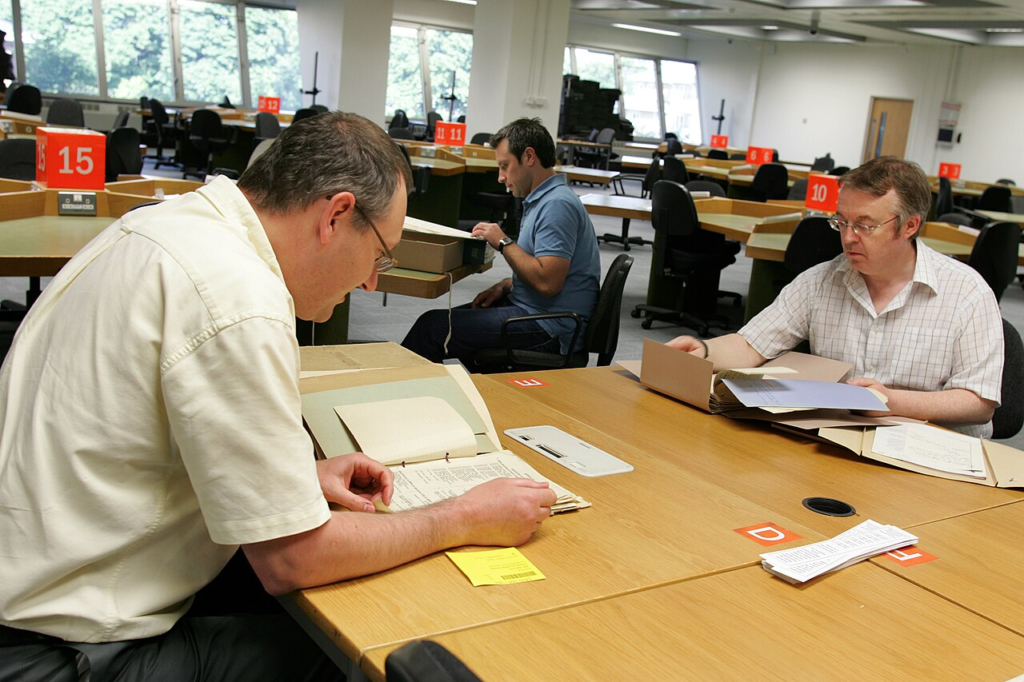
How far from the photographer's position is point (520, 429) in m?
1.88

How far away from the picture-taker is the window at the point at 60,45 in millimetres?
14484

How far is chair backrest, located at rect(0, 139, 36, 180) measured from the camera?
4375mm

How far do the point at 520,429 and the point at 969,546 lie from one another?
836 mm

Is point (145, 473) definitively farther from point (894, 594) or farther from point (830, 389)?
point (830, 389)

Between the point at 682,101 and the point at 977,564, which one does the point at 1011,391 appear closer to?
the point at 977,564

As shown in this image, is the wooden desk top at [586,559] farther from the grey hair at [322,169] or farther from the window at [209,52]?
the window at [209,52]

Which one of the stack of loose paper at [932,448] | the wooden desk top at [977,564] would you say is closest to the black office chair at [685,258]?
the stack of loose paper at [932,448]

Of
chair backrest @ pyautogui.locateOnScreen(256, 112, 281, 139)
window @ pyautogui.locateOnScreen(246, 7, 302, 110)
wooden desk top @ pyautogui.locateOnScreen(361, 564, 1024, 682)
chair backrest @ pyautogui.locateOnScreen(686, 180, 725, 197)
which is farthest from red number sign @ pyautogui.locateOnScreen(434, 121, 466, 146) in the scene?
window @ pyautogui.locateOnScreen(246, 7, 302, 110)

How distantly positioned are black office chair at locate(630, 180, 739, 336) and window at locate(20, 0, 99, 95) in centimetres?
1239

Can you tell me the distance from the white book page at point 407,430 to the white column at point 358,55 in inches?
461

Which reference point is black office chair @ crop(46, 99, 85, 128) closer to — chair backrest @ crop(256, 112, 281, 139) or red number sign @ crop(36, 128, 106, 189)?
chair backrest @ crop(256, 112, 281, 139)

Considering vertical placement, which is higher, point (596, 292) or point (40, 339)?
point (40, 339)

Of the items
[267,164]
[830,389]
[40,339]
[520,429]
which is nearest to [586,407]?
[520,429]

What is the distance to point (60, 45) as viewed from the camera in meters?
14.8
